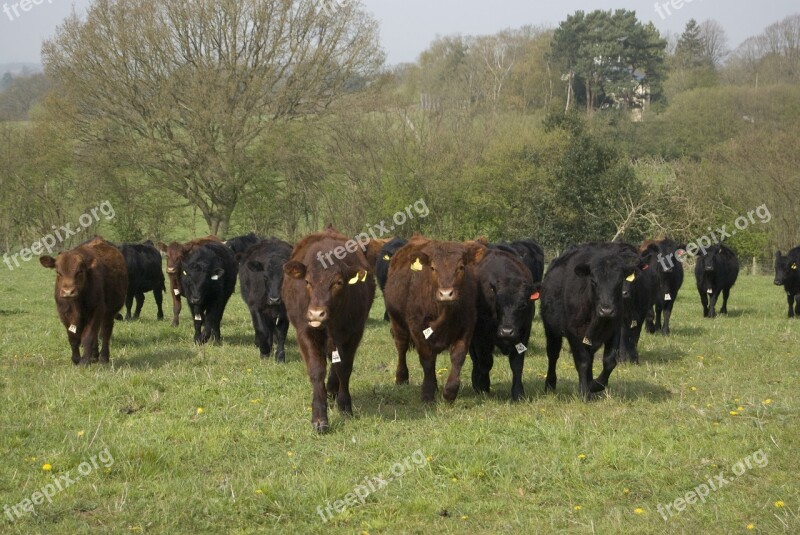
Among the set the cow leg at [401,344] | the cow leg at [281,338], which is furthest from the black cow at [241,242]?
the cow leg at [401,344]

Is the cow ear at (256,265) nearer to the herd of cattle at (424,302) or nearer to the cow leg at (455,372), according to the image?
the herd of cattle at (424,302)

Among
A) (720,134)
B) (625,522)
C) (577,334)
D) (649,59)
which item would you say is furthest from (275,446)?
(649,59)

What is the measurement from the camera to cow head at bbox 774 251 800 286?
21.1 meters

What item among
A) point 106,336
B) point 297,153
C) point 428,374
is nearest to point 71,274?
point 106,336

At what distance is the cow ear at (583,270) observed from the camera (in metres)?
10.1

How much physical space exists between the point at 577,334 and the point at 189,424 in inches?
172

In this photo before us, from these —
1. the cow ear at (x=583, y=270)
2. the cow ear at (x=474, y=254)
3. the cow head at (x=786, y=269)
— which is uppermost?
the cow ear at (x=474, y=254)

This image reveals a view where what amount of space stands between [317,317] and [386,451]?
148cm

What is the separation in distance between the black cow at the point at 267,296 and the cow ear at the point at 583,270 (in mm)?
4104

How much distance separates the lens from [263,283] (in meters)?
12.8

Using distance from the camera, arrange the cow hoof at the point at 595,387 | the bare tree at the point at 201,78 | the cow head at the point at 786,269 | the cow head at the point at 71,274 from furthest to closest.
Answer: the bare tree at the point at 201,78 < the cow head at the point at 786,269 < the cow head at the point at 71,274 < the cow hoof at the point at 595,387

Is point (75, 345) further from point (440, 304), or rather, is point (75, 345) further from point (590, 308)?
point (590, 308)

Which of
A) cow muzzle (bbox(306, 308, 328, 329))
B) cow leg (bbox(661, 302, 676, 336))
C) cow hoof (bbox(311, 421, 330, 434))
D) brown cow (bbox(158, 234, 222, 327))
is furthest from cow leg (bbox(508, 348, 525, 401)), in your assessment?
cow leg (bbox(661, 302, 676, 336))

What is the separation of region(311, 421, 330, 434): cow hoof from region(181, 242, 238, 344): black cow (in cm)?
609
